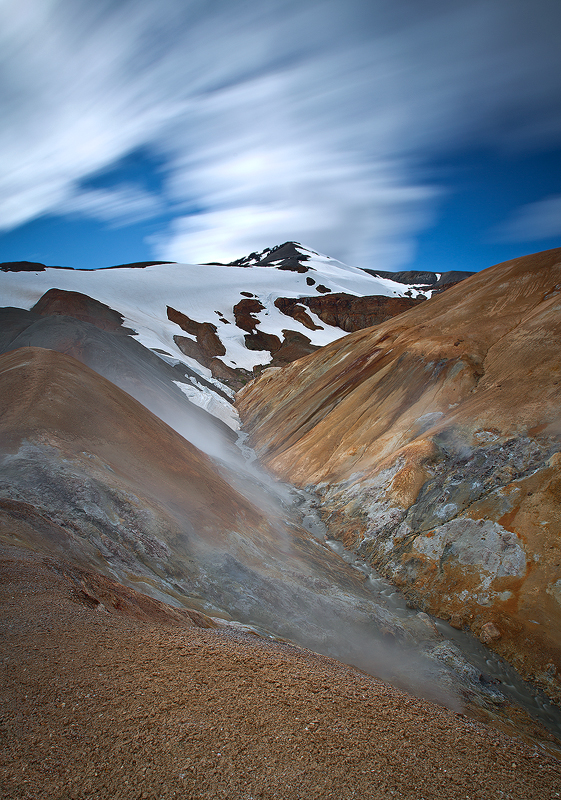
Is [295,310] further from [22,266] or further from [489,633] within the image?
[489,633]

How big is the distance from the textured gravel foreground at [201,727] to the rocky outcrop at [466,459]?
6368 millimetres

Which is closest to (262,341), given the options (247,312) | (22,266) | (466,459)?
(247,312)

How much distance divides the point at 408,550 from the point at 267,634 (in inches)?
258

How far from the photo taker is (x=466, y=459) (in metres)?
13.8

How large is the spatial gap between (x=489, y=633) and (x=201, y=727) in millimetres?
8926

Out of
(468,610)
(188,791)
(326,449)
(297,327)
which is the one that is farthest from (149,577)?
(297,327)

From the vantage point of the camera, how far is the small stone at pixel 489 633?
9695 mm

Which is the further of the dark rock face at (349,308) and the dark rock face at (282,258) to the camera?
the dark rock face at (282,258)

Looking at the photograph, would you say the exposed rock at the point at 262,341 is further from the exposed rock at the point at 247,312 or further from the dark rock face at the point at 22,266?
the dark rock face at the point at 22,266

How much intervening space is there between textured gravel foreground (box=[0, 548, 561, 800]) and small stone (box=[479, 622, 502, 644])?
→ 18.6ft

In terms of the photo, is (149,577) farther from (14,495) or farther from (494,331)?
(494,331)

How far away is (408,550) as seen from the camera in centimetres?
1306

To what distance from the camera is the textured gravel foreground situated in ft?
10.2

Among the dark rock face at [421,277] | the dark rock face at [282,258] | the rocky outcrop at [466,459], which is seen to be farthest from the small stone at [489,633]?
the dark rock face at [421,277]
